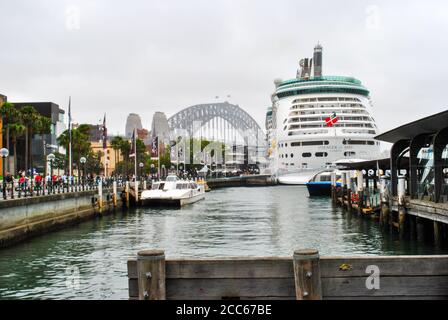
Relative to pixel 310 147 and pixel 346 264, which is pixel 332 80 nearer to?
pixel 310 147

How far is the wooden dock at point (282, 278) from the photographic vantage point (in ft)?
31.2

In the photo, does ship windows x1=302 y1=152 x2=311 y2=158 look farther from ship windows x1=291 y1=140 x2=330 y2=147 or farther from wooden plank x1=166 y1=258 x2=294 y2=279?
wooden plank x1=166 y1=258 x2=294 y2=279

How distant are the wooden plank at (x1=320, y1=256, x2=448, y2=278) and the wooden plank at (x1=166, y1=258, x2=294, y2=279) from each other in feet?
2.29

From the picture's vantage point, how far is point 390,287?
9.59 meters

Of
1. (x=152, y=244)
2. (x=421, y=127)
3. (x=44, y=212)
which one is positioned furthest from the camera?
(x=44, y=212)

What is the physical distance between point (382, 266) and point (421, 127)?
787 inches

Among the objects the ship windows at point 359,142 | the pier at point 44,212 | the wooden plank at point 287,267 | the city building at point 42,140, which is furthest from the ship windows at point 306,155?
the wooden plank at point 287,267

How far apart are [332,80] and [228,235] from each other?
95.2m

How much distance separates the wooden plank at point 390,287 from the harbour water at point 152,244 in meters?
9.81

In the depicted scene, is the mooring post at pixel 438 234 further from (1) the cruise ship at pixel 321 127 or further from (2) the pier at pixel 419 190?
(1) the cruise ship at pixel 321 127

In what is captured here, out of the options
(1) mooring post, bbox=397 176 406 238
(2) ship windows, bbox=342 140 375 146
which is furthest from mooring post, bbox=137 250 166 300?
(2) ship windows, bbox=342 140 375 146

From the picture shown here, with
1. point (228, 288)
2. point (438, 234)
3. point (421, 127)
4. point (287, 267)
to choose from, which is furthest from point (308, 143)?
point (228, 288)

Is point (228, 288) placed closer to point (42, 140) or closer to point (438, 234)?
point (438, 234)
